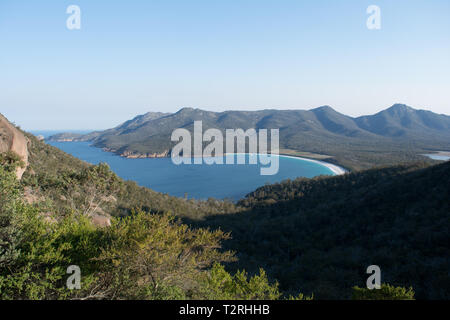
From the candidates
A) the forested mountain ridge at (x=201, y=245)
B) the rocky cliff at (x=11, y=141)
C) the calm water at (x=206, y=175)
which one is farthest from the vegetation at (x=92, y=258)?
the calm water at (x=206, y=175)

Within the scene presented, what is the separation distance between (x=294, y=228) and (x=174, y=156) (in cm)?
14453

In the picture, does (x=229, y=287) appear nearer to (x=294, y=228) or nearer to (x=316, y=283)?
(x=316, y=283)

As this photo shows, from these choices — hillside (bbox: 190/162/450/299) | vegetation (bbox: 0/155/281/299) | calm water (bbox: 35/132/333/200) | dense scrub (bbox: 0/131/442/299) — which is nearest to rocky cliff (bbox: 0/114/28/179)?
dense scrub (bbox: 0/131/442/299)

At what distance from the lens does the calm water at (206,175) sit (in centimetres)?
9931

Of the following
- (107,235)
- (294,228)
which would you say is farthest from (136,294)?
(294,228)

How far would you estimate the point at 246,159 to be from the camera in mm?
169750

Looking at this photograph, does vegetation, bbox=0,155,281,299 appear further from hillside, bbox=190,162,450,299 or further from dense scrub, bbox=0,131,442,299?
hillside, bbox=190,162,450,299

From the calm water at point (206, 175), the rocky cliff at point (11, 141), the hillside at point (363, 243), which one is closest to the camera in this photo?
the rocky cliff at point (11, 141)

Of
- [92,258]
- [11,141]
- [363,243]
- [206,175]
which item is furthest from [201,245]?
[206,175]

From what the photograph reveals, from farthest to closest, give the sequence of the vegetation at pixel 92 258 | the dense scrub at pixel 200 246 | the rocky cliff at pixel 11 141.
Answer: the rocky cliff at pixel 11 141 → the dense scrub at pixel 200 246 → the vegetation at pixel 92 258

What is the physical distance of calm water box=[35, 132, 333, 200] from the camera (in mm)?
99312

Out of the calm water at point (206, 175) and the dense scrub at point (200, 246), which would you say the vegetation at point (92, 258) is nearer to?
the dense scrub at point (200, 246)

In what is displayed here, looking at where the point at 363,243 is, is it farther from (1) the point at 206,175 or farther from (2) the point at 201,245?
(1) the point at 206,175

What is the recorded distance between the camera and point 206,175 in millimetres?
125312
